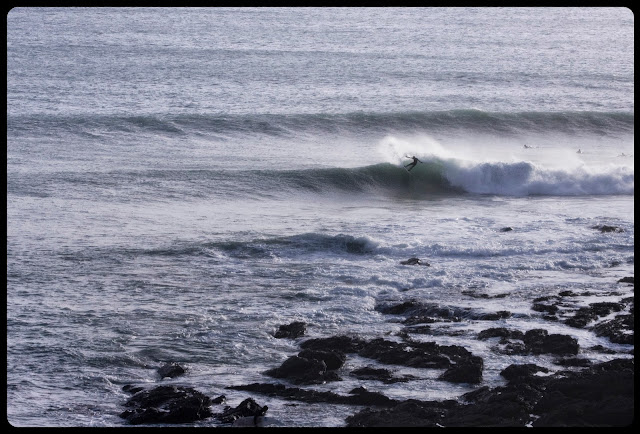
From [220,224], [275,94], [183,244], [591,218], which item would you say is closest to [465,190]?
[591,218]

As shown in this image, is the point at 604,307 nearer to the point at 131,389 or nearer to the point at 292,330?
the point at 292,330

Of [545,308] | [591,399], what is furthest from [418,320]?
[591,399]

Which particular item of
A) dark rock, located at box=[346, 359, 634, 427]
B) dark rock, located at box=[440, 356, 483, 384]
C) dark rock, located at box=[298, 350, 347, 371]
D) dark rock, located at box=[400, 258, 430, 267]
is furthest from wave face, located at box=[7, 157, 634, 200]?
dark rock, located at box=[346, 359, 634, 427]

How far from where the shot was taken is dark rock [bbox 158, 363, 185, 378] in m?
13.6

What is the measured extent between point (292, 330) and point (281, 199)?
11.6 m

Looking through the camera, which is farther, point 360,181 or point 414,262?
point 360,181

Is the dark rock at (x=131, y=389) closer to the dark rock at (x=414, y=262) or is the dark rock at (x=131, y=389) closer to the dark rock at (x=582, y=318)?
the dark rock at (x=582, y=318)

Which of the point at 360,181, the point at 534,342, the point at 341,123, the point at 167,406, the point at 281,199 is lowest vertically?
the point at 167,406

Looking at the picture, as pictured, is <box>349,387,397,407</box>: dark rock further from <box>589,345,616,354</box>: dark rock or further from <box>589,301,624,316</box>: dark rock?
<box>589,301,624,316</box>: dark rock

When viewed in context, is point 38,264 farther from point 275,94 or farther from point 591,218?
point 275,94

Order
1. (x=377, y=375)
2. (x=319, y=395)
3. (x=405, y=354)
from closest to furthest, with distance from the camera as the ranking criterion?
(x=319, y=395), (x=377, y=375), (x=405, y=354)

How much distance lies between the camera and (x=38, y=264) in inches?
746

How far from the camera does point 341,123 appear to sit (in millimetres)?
36531

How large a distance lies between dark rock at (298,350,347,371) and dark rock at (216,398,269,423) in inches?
66.9
